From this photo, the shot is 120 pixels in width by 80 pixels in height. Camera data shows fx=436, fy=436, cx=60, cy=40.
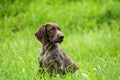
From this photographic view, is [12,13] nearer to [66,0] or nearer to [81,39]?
[66,0]

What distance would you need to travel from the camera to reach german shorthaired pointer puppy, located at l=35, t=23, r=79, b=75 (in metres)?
7.03

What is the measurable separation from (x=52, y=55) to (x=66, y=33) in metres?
4.61

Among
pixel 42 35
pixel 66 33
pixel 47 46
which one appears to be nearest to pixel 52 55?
pixel 47 46

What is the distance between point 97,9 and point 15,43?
3419mm

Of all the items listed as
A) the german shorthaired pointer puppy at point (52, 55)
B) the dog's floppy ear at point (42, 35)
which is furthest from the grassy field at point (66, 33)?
the dog's floppy ear at point (42, 35)

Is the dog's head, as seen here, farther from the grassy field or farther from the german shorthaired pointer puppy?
the grassy field

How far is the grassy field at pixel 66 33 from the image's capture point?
736 cm

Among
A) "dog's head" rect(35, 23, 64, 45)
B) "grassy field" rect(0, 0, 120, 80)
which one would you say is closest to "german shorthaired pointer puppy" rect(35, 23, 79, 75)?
"dog's head" rect(35, 23, 64, 45)

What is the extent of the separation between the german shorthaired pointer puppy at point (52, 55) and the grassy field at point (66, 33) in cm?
21

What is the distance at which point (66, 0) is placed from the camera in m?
13.4

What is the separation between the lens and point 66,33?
11.7 meters

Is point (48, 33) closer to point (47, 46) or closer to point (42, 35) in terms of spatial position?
point (42, 35)

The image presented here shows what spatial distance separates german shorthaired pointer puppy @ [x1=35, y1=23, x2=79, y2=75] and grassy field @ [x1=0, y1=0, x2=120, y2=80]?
0.70 feet

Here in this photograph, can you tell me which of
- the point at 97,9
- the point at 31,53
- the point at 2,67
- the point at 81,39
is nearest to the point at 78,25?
the point at 97,9
